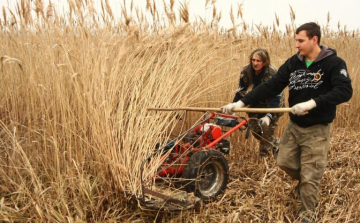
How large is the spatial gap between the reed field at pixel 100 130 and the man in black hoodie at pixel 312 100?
33 cm

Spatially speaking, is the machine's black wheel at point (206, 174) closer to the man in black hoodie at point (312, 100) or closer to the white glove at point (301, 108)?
the man in black hoodie at point (312, 100)

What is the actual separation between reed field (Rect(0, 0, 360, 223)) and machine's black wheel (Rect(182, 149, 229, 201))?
11 centimetres

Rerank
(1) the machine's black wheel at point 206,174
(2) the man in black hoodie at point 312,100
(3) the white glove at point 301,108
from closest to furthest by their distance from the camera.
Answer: (3) the white glove at point 301,108 → (2) the man in black hoodie at point 312,100 → (1) the machine's black wheel at point 206,174

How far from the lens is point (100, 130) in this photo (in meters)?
2.89

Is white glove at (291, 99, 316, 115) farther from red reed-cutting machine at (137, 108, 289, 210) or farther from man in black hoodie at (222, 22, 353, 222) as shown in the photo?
red reed-cutting machine at (137, 108, 289, 210)

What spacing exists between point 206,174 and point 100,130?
0.97 metres

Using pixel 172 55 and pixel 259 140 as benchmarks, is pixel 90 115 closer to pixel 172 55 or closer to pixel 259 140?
pixel 172 55

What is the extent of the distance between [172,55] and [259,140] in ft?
5.11

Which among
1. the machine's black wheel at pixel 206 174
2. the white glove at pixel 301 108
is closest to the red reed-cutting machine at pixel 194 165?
the machine's black wheel at pixel 206 174

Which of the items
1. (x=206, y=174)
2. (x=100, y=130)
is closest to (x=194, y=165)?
(x=206, y=174)

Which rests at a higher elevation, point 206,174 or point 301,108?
point 301,108

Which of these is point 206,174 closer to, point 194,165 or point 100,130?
point 194,165

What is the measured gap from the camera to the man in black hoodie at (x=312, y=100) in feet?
8.73

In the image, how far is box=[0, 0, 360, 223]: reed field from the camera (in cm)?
279
